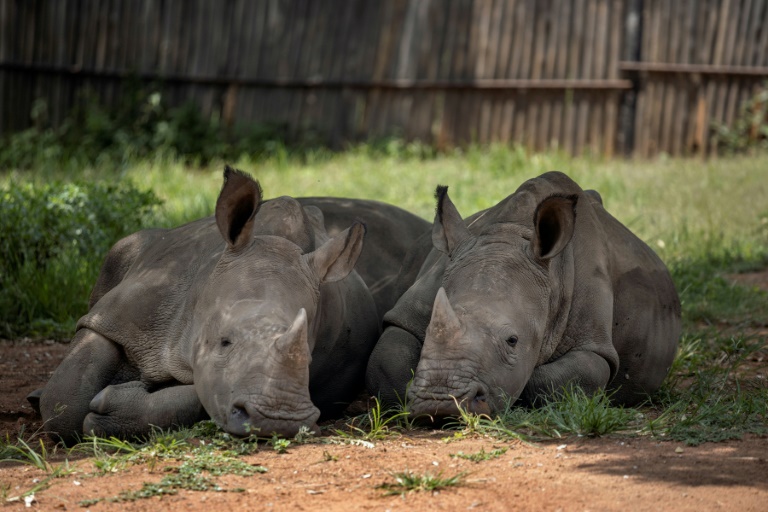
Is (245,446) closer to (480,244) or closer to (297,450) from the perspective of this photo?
(297,450)

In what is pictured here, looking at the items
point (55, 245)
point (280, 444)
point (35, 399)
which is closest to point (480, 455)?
point (280, 444)

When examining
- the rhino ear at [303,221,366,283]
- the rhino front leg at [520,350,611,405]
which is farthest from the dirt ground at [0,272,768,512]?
the rhino ear at [303,221,366,283]

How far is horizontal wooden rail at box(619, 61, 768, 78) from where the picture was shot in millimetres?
14797

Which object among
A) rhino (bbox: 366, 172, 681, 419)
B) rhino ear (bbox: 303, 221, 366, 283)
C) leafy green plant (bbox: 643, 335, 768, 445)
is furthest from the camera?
rhino ear (bbox: 303, 221, 366, 283)

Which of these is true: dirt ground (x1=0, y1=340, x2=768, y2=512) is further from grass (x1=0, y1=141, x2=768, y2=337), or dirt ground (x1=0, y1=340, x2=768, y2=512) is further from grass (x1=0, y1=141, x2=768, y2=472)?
grass (x1=0, y1=141, x2=768, y2=337)

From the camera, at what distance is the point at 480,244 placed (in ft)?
20.2

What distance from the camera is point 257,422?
5059 millimetres

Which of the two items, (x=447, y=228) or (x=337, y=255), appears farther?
(x=447, y=228)

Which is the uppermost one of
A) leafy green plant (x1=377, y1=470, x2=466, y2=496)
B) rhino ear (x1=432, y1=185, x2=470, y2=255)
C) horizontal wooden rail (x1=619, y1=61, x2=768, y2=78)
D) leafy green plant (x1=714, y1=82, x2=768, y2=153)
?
horizontal wooden rail (x1=619, y1=61, x2=768, y2=78)

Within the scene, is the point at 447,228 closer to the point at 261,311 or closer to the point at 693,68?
the point at 261,311

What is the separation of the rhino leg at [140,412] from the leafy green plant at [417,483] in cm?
135

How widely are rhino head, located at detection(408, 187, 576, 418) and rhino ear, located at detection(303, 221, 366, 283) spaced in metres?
0.53

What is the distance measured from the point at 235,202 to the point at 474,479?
1.92 m

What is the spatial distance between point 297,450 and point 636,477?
4.67 feet
